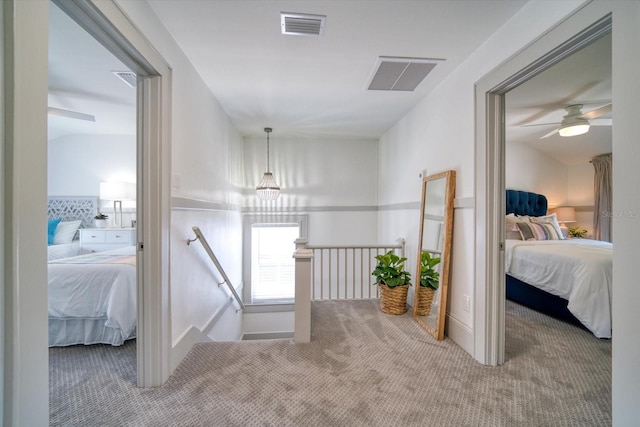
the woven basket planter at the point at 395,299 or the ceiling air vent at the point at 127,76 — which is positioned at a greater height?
the ceiling air vent at the point at 127,76

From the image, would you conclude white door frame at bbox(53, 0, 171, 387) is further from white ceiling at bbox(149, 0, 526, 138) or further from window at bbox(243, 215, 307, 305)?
window at bbox(243, 215, 307, 305)

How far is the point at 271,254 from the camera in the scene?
15.5ft

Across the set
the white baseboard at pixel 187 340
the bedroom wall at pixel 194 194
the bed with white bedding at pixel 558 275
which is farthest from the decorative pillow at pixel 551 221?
the white baseboard at pixel 187 340

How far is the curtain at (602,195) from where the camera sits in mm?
4266

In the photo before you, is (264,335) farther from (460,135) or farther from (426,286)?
(460,135)

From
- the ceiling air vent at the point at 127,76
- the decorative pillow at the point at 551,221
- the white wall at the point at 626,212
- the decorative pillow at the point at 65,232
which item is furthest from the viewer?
the decorative pillow at the point at 551,221

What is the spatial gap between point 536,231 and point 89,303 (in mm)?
5346

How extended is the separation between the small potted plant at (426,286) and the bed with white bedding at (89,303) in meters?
2.60

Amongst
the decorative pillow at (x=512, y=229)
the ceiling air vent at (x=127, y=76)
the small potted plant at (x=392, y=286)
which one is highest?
the ceiling air vent at (x=127, y=76)

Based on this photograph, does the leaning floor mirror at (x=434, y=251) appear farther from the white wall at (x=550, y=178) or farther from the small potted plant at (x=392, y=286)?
the white wall at (x=550, y=178)

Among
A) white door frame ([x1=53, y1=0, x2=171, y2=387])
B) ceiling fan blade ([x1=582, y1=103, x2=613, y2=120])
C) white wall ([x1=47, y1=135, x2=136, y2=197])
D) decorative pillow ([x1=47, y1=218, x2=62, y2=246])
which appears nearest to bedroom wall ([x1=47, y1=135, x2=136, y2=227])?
white wall ([x1=47, y1=135, x2=136, y2=197])

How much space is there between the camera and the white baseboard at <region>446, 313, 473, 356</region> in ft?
6.90

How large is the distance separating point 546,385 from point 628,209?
1.28m

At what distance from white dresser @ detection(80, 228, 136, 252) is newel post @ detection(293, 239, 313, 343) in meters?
3.19
